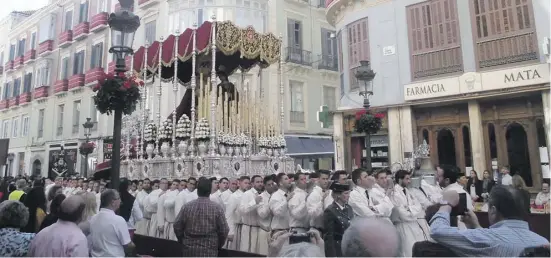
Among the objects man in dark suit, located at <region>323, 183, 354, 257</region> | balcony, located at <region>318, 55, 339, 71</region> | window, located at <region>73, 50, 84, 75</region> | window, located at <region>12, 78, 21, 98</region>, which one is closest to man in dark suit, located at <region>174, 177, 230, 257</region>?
man in dark suit, located at <region>323, 183, 354, 257</region>

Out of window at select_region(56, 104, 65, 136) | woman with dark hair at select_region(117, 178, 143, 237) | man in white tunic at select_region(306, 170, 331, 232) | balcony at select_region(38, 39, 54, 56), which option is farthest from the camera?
balcony at select_region(38, 39, 54, 56)

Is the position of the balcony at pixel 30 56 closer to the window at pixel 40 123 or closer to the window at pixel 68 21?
the window at pixel 68 21

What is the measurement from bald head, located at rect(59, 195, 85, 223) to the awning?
17864mm

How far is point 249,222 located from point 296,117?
53.4 ft

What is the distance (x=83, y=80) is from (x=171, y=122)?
66.2 ft

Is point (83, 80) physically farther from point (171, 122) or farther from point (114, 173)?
point (114, 173)

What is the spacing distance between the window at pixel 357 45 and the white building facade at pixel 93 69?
207 inches

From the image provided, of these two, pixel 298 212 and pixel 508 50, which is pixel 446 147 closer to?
pixel 508 50

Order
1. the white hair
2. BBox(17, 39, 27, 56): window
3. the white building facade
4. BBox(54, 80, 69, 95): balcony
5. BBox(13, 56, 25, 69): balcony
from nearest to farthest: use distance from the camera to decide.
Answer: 1. the white hair
2. the white building facade
3. BBox(54, 80, 69, 95): balcony
4. BBox(13, 56, 25, 69): balcony
5. BBox(17, 39, 27, 56): window

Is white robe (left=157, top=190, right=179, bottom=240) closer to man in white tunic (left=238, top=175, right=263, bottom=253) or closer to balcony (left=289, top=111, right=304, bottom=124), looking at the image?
man in white tunic (left=238, top=175, right=263, bottom=253)

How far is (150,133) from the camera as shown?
11.7 m

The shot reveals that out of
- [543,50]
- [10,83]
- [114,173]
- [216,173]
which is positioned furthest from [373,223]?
[10,83]

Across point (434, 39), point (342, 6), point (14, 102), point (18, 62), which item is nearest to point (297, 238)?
point (434, 39)

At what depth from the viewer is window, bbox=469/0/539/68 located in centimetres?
1345
